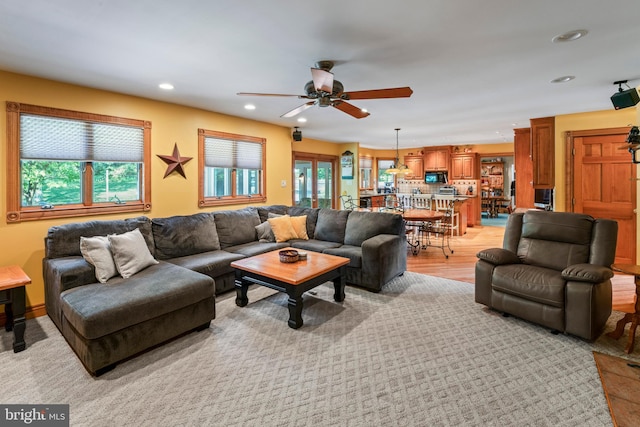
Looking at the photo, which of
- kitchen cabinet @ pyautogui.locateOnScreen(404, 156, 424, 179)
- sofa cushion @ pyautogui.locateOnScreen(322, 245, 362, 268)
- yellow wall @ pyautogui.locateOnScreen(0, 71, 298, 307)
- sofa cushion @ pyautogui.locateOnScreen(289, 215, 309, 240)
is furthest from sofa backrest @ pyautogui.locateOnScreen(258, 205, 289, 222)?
kitchen cabinet @ pyautogui.locateOnScreen(404, 156, 424, 179)

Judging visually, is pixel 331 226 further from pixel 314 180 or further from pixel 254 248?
pixel 314 180

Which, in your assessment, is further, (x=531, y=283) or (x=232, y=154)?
(x=232, y=154)

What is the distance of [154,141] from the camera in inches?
169

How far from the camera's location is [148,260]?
3.27 metres

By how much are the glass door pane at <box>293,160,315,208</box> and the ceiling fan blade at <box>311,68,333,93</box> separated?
500 centimetres

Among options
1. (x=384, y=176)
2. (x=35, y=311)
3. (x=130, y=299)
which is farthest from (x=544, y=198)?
(x=35, y=311)

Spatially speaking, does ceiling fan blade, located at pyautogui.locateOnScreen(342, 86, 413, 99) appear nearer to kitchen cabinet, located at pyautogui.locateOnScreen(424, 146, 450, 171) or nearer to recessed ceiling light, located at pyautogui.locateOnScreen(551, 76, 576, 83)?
recessed ceiling light, located at pyautogui.locateOnScreen(551, 76, 576, 83)

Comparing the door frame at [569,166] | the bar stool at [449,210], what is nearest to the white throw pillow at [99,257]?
the bar stool at [449,210]

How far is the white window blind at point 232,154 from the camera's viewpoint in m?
5.06

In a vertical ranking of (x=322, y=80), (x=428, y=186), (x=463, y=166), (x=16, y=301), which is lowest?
(x=16, y=301)

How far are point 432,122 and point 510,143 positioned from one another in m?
4.71

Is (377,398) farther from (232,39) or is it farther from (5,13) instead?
(5,13)

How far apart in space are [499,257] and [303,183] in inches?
213

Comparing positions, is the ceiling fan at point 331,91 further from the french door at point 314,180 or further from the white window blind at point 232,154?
the french door at point 314,180
